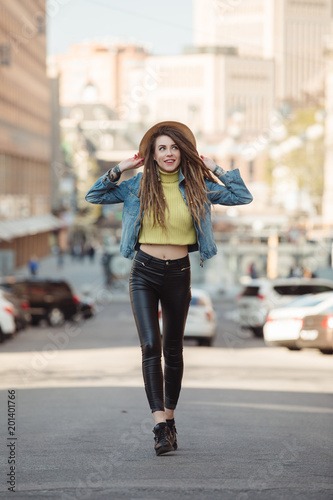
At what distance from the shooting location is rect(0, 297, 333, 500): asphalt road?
16.0 ft

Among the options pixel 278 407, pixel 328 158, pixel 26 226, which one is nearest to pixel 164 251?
pixel 278 407

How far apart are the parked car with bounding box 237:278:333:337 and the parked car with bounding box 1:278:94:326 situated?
267 inches

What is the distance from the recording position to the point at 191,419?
7762 millimetres

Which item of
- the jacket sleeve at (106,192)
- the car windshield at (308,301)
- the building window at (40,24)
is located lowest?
the car windshield at (308,301)

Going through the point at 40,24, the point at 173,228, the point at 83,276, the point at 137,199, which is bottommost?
the point at 83,276

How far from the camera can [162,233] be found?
604 centimetres

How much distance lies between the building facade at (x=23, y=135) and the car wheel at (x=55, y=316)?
754 inches

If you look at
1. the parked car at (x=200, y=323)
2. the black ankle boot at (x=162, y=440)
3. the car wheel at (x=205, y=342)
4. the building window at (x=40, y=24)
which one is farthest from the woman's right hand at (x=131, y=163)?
the building window at (x=40, y=24)

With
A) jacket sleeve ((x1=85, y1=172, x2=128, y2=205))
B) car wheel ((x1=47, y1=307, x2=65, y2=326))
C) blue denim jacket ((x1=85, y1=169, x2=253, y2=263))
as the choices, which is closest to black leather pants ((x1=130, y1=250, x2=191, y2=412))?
blue denim jacket ((x1=85, y1=169, x2=253, y2=263))

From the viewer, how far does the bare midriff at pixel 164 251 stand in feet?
19.8

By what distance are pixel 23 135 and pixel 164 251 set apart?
228 ft

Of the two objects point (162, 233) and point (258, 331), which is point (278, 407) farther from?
point (258, 331)

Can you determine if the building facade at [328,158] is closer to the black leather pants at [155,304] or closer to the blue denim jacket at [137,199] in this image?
the blue denim jacket at [137,199]

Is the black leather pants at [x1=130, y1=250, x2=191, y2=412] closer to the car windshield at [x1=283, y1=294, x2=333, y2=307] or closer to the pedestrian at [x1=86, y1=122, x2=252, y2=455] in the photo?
the pedestrian at [x1=86, y1=122, x2=252, y2=455]
